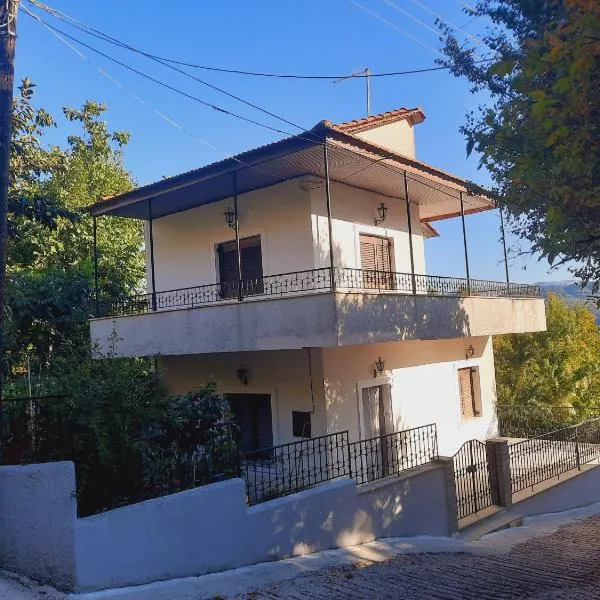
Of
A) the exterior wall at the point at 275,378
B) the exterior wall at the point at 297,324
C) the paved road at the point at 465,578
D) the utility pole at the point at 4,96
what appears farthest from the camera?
the exterior wall at the point at 275,378

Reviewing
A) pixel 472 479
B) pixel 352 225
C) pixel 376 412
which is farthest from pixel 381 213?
pixel 472 479

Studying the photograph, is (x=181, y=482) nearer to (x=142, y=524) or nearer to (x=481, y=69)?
(x=142, y=524)

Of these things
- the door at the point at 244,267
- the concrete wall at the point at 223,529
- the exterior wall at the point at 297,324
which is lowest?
the concrete wall at the point at 223,529

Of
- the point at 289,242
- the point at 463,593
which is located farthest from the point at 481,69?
the point at 463,593

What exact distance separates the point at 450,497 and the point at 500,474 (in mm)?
1689

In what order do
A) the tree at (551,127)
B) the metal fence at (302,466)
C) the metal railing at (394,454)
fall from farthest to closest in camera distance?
the metal railing at (394,454), the metal fence at (302,466), the tree at (551,127)

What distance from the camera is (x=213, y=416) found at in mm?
7230

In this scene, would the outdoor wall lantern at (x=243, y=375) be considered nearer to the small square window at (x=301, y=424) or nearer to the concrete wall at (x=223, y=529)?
the small square window at (x=301, y=424)

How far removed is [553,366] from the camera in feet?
62.6

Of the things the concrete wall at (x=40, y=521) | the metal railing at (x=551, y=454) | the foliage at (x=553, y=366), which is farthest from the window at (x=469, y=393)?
the concrete wall at (x=40, y=521)

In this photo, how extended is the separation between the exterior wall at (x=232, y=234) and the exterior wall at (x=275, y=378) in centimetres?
195

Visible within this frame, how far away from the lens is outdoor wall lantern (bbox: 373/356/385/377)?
11445 millimetres

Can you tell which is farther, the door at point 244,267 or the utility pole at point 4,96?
the door at point 244,267

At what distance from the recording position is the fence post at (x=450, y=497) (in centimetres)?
900
